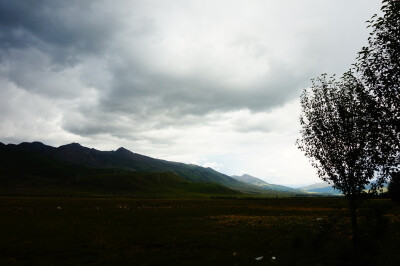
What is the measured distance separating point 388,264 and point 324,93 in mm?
14689

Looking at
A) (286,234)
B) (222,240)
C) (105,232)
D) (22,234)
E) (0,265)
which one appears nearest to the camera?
(0,265)

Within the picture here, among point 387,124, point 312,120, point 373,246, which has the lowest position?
point 373,246

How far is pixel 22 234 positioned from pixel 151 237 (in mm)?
18418

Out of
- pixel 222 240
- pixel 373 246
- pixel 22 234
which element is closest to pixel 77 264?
pixel 222 240

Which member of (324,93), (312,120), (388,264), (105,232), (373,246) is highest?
(324,93)

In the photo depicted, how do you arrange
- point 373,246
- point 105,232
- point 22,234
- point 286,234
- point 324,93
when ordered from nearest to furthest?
point 373,246 < point 324,93 < point 286,234 < point 22,234 < point 105,232

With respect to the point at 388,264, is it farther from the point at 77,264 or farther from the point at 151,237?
the point at 151,237

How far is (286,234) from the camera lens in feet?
102

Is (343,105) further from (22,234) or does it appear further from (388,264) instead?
(22,234)

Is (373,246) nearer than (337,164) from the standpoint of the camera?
Yes

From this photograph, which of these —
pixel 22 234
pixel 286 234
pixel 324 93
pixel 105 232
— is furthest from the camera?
pixel 105 232

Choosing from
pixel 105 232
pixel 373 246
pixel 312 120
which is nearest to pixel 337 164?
pixel 312 120

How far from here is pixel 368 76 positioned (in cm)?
1630

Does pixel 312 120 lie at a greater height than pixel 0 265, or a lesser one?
greater
